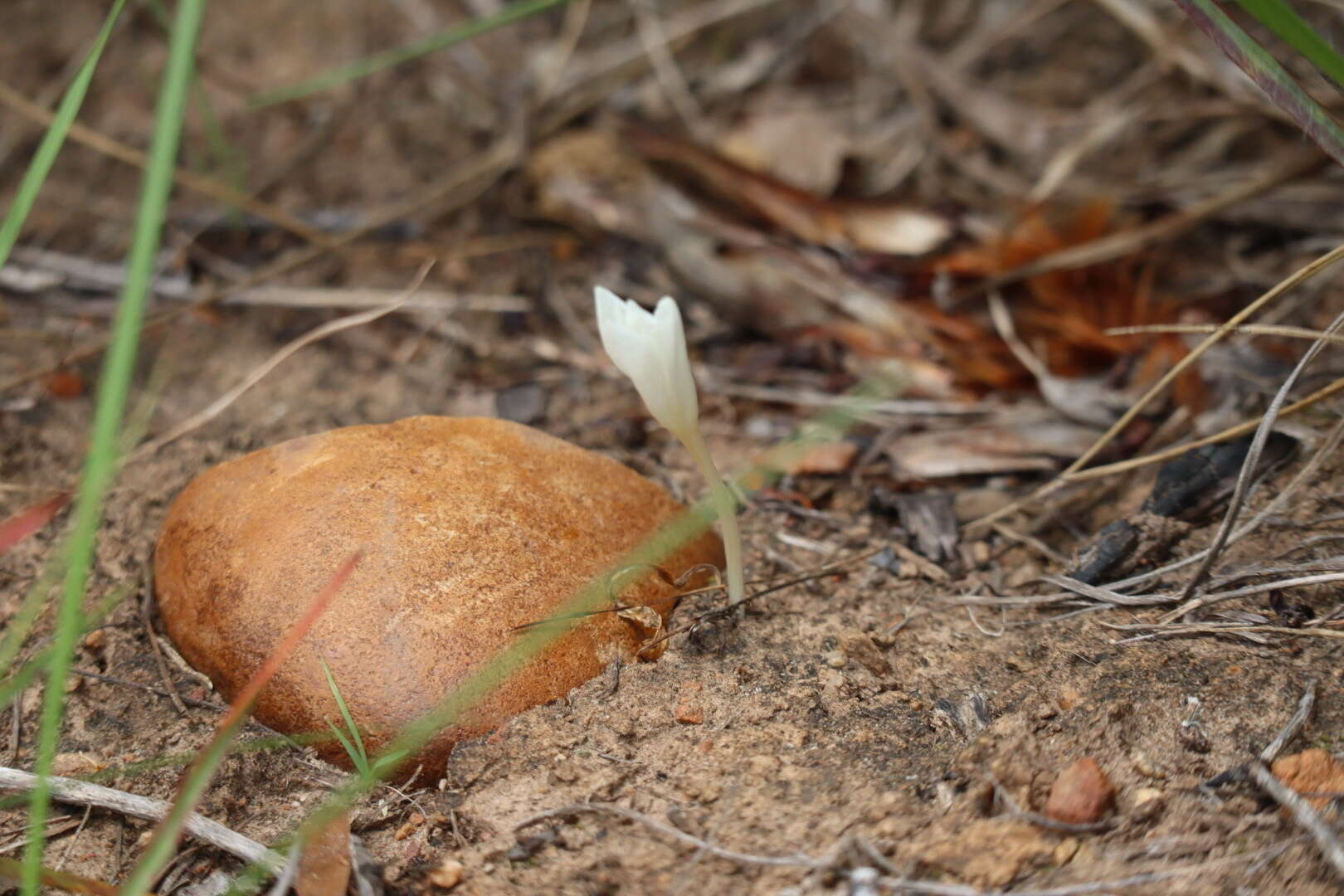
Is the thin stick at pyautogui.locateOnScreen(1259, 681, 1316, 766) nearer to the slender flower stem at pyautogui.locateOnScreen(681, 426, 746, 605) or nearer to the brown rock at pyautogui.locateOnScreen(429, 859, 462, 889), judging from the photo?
the slender flower stem at pyautogui.locateOnScreen(681, 426, 746, 605)

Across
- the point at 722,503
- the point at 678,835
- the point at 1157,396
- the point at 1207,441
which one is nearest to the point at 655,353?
the point at 722,503

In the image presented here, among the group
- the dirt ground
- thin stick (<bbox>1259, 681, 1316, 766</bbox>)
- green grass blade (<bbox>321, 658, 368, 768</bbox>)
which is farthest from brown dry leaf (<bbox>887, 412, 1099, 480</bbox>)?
green grass blade (<bbox>321, 658, 368, 768</bbox>)

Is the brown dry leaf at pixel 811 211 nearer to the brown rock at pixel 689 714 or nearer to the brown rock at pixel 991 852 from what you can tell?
the brown rock at pixel 689 714

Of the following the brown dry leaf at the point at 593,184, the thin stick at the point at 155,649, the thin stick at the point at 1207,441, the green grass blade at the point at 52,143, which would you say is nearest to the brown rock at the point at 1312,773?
the thin stick at the point at 1207,441

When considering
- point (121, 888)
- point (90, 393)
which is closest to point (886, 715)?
point (121, 888)

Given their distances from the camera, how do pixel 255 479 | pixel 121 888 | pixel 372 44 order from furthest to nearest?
pixel 372 44, pixel 255 479, pixel 121 888

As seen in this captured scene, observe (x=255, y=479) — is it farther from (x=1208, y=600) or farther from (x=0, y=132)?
(x=0, y=132)
